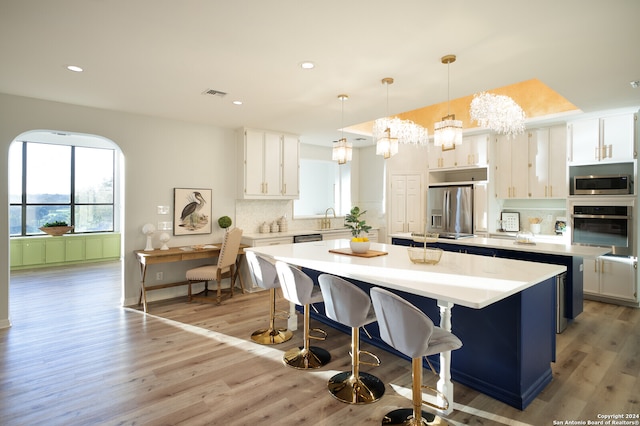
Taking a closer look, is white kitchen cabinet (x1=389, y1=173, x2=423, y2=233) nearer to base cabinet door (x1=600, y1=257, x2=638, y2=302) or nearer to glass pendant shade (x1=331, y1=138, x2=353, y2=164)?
base cabinet door (x1=600, y1=257, x2=638, y2=302)

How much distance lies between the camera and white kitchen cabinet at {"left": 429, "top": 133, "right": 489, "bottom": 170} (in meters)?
5.59

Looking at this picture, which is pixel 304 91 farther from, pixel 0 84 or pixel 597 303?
pixel 597 303

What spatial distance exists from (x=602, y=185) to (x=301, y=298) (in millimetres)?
4518

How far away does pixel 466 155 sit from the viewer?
5.76 metres

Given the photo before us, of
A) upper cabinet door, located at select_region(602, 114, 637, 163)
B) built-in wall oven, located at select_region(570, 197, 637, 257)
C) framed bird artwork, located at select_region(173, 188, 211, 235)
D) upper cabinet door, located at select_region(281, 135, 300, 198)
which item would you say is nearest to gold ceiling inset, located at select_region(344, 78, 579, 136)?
upper cabinet door, located at select_region(602, 114, 637, 163)

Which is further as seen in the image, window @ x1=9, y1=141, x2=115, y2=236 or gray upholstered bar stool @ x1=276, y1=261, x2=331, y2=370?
window @ x1=9, y1=141, x2=115, y2=236

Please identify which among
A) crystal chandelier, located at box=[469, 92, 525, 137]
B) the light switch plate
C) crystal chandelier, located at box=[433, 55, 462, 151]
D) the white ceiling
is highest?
crystal chandelier, located at box=[469, 92, 525, 137]

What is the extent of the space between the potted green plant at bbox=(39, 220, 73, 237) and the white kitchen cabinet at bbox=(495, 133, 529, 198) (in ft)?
28.7

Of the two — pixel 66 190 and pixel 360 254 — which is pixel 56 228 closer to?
pixel 66 190

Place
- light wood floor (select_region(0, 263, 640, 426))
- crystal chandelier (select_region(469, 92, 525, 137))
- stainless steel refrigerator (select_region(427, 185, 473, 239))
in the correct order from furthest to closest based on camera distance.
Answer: stainless steel refrigerator (select_region(427, 185, 473, 239)), crystal chandelier (select_region(469, 92, 525, 137)), light wood floor (select_region(0, 263, 640, 426))

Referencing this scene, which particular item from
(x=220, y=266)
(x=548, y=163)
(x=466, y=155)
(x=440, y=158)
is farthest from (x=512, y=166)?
(x=220, y=266)

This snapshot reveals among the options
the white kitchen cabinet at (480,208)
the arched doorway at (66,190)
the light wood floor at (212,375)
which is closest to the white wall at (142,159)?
the light wood floor at (212,375)

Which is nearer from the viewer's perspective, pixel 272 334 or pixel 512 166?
pixel 272 334

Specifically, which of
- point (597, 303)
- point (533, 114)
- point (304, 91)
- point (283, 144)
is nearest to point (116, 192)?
point (283, 144)
